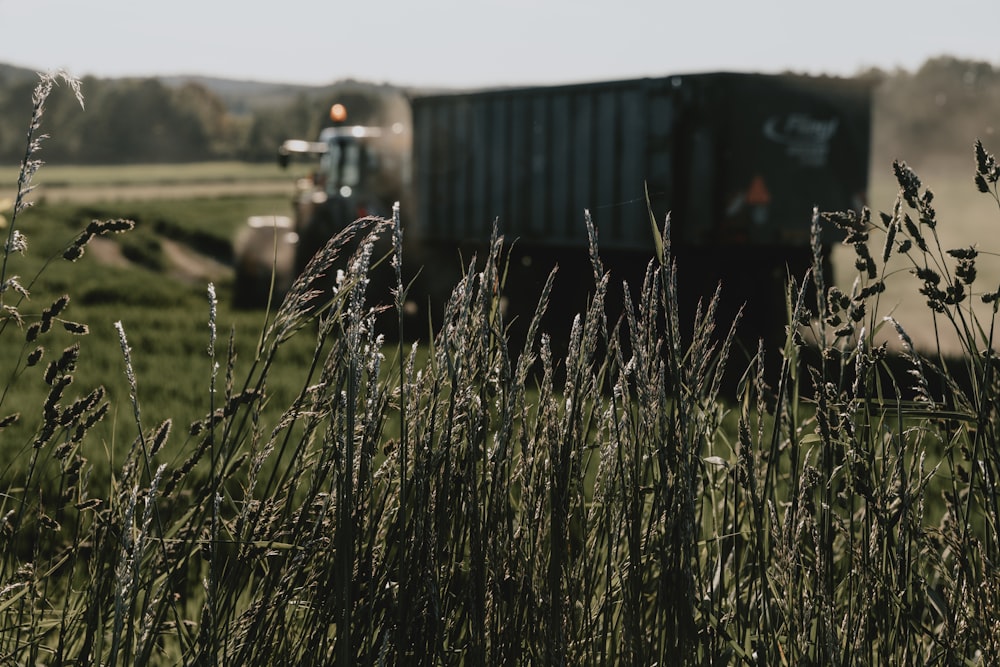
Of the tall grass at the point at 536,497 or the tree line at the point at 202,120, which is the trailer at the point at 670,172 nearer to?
the tall grass at the point at 536,497

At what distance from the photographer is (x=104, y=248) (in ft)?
100

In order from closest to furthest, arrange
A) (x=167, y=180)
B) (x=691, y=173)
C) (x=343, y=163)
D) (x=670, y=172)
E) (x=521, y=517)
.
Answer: (x=521, y=517) → (x=691, y=173) → (x=670, y=172) → (x=343, y=163) → (x=167, y=180)

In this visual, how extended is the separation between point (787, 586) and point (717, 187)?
936cm

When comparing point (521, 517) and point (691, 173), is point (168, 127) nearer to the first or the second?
point (691, 173)

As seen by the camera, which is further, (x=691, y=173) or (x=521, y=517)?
(x=691, y=173)

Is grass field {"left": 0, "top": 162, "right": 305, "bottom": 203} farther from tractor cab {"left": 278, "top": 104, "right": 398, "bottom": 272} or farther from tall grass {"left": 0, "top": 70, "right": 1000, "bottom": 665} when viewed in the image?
tall grass {"left": 0, "top": 70, "right": 1000, "bottom": 665}

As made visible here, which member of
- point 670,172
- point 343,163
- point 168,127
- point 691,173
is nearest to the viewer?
point 691,173

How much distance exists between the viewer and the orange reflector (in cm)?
1077

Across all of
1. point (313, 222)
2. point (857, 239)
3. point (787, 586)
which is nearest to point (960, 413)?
point (857, 239)

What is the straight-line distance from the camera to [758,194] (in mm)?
10805

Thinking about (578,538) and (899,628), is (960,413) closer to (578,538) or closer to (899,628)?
(899,628)

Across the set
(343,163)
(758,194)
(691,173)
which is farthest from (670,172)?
(343,163)

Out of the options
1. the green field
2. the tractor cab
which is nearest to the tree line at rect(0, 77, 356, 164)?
the tractor cab

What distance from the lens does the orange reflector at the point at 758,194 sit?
1077cm
